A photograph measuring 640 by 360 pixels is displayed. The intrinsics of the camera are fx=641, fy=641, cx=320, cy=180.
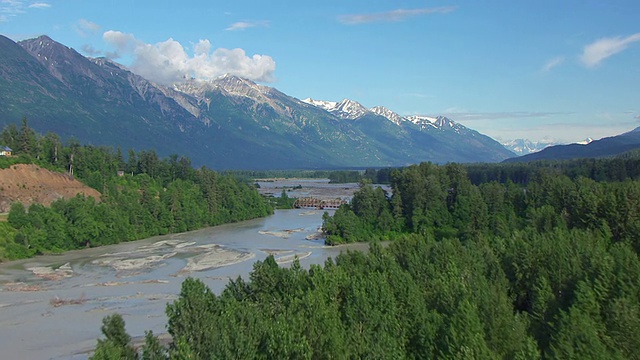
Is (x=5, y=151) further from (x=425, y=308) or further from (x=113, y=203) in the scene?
(x=425, y=308)

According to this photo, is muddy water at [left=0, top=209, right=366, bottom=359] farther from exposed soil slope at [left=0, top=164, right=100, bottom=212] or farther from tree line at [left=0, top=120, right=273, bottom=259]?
exposed soil slope at [left=0, top=164, right=100, bottom=212]

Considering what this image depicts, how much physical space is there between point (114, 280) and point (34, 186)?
28827 mm

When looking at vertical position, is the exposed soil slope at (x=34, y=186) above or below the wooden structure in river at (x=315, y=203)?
above

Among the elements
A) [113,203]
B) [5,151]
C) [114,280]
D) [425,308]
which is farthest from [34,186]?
[425,308]

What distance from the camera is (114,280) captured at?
141ft

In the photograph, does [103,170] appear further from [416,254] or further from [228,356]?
[228,356]

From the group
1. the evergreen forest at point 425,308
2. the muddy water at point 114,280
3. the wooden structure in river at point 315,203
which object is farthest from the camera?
the wooden structure in river at point 315,203

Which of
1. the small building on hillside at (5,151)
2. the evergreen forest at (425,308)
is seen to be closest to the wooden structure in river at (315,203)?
the small building on hillside at (5,151)

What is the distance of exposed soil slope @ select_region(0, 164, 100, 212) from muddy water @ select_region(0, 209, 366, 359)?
1098 centimetres

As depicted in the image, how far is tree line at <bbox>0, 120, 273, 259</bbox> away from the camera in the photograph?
183 feet

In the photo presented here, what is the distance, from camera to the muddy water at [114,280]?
29.4 metres

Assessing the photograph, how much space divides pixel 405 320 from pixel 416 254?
401 inches

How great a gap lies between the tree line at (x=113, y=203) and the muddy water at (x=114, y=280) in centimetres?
199

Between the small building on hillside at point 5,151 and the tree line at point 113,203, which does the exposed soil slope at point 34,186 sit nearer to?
the tree line at point 113,203
